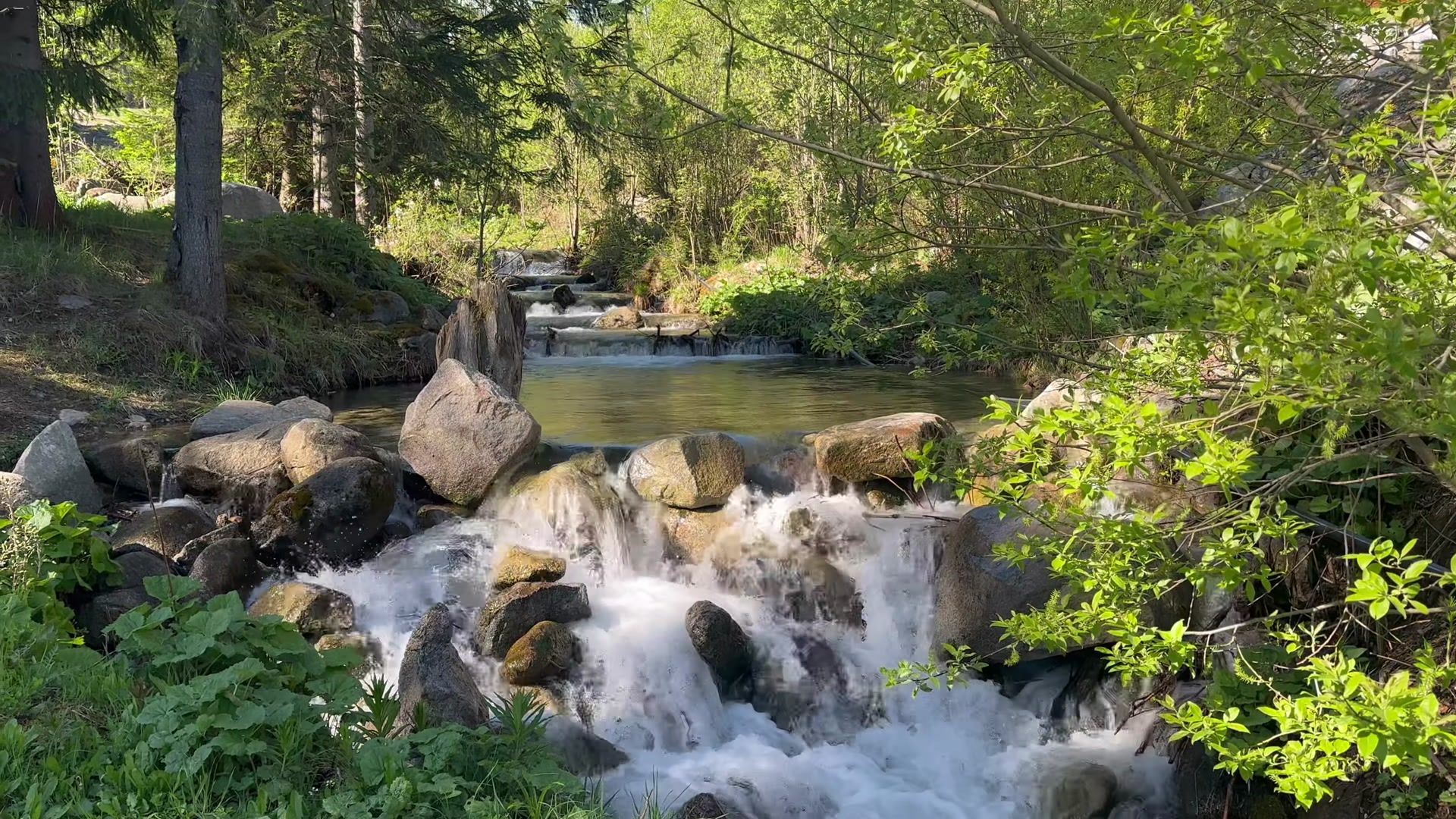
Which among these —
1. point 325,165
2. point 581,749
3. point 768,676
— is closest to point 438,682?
point 581,749

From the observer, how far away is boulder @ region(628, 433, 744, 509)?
734 cm

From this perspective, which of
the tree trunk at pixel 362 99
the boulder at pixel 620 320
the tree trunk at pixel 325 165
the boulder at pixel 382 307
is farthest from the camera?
the boulder at pixel 620 320

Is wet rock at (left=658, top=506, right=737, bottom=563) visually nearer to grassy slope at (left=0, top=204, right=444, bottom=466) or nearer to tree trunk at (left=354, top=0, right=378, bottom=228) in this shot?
grassy slope at (left=0, top=204, right=444, bottom=466)

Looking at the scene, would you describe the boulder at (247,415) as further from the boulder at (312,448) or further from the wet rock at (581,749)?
the wet rock at (581,749)

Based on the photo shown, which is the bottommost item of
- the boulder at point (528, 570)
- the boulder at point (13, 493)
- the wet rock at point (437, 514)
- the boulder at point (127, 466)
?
the boulder at point (528, 570)

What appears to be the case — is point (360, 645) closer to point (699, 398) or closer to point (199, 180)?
point (699, 398)

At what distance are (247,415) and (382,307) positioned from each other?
18.0 ft

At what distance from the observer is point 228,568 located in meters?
6.12

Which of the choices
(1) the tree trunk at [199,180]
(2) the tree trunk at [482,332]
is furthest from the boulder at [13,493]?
(1) the tree trunk at [199,180]

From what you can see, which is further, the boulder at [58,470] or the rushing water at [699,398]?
the rushing water at [699,398]

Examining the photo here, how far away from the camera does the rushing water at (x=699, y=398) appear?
374 inches

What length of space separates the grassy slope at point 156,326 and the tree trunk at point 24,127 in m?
0.37

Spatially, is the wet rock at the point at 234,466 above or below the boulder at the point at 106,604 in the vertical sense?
above

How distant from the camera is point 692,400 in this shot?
11141 mm
